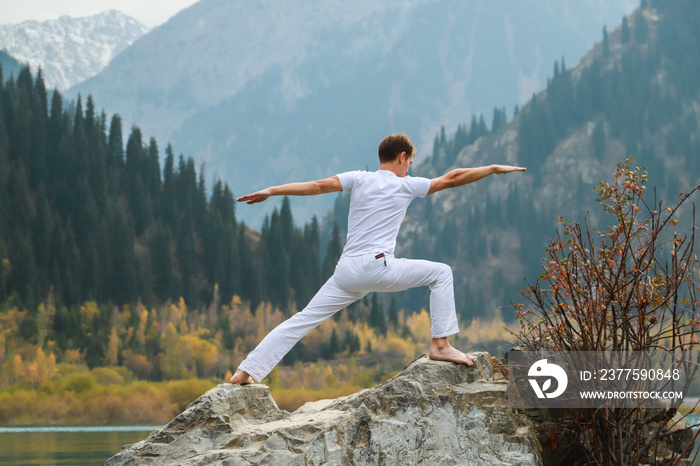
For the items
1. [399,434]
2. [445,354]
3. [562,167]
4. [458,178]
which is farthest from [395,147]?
[562,167]

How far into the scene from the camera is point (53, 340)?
3342 inches

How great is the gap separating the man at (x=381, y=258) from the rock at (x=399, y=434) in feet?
1.27

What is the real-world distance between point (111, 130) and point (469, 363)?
109 metres

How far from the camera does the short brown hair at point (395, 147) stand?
9.02 metres

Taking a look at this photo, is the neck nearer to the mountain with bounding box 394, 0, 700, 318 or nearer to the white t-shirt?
the white t-shirt

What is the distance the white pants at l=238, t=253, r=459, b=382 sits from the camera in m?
8.72

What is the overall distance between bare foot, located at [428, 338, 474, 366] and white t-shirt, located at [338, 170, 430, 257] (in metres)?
1.07

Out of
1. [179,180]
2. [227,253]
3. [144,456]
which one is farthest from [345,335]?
[144,456]

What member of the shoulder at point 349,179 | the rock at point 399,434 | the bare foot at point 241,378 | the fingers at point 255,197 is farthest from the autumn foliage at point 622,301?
the bare foot at point 241,378

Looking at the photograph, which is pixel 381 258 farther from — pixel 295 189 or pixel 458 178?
pixel 458 178

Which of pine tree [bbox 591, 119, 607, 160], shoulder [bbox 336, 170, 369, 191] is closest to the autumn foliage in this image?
shoulder [bbox 336, 170, 369, 191]

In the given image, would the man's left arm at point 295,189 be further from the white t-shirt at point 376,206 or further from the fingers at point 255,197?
the white t-shirt at point 376,206

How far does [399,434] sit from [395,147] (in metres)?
2.84

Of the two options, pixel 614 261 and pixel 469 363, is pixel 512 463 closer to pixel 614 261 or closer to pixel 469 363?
pixel 469 363
